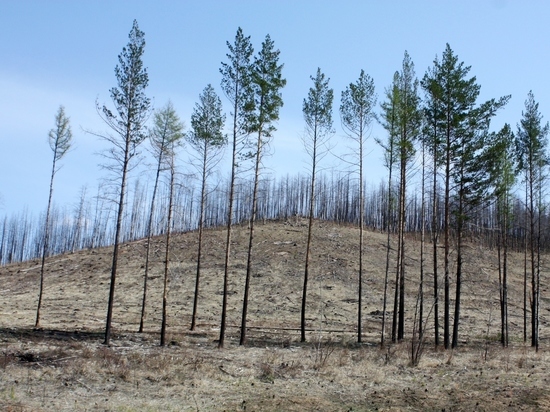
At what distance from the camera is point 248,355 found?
18.1 meters

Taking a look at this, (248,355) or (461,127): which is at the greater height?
(461,127)

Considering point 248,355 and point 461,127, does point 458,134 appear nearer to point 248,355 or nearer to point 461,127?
point 461,127

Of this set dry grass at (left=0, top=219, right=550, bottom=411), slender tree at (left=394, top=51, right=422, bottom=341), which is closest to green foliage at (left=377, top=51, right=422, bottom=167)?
slender tree at (left=394, top=51, right=422, bottom=341)

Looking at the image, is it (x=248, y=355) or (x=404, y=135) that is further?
(x=404, y=135)

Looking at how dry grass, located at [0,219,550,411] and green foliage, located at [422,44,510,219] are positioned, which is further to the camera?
green foliage, located at [422,44,510,219]

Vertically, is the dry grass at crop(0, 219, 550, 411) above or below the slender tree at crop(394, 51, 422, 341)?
below

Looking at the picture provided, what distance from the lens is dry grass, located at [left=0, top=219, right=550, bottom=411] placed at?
11133 millimetres

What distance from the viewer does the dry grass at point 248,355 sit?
1113 centimetres

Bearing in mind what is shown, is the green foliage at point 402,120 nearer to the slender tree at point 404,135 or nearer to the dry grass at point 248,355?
the slender tree at point 404,135

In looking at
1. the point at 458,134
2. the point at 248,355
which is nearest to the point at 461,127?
the point at 458,134

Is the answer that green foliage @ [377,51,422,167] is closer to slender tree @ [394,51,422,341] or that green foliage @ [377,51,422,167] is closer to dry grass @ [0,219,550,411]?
slender tree @ [394,51,422,341]

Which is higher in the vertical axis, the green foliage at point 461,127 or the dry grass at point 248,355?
the green foliage at point 461,127

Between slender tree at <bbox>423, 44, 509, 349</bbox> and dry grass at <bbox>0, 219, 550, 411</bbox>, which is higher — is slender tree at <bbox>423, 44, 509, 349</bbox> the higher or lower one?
the higher one

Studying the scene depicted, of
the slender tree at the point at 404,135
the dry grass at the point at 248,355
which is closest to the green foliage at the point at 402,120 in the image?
the slender tree at the point at 404,135
